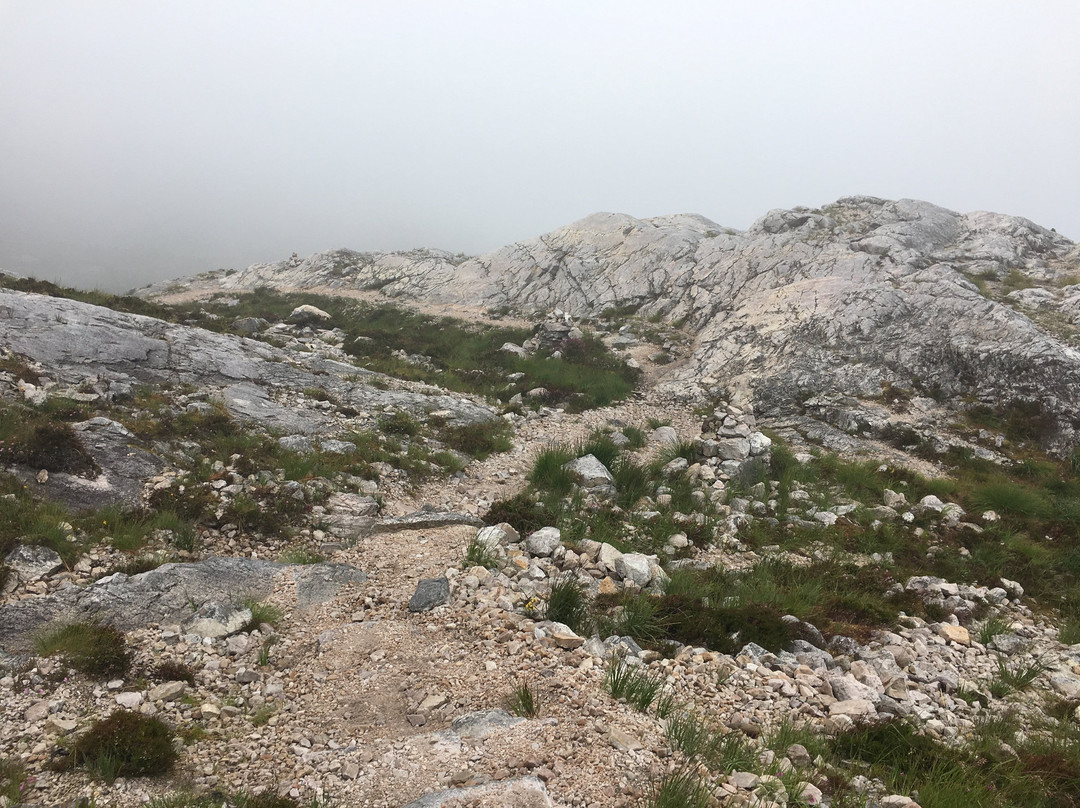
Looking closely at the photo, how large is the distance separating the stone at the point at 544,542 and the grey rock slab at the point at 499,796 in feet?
16.3

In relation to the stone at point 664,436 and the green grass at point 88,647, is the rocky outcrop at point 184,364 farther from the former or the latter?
the green grass at point 88,647

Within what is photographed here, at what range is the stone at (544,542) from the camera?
30.6 feet

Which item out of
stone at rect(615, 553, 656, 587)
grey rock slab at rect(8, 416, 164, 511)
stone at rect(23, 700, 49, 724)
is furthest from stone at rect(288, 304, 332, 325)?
stone at rect(23, 700, 49, 724)

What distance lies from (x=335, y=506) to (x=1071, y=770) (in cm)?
Result: 1125

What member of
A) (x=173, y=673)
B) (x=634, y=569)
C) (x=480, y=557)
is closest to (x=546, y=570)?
(x=480, y=557)

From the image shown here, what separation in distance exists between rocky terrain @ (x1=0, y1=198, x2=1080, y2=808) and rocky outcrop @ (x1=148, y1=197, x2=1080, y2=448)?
232 millimetres

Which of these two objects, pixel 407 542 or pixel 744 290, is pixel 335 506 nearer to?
pixel 407 542

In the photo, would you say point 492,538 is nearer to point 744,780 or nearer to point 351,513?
point 351,513

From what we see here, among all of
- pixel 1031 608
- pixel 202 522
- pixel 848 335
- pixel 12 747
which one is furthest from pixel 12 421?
pixel 848 335

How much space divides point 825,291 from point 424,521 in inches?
962

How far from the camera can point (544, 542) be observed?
31.0 ft

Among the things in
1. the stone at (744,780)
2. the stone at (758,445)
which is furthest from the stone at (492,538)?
the stone at (758,445)

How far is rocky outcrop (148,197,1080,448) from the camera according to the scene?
65.7 ft

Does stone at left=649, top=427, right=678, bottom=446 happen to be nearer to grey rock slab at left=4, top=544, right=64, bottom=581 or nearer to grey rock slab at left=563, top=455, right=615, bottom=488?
grey rock slab at left=563, top=455, right=615, bottom=488
